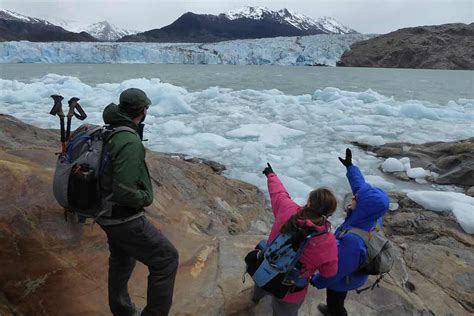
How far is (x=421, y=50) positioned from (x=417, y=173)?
70.8 m

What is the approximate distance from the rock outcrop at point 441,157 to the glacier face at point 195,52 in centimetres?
5470

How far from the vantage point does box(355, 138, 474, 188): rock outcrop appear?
7969mm

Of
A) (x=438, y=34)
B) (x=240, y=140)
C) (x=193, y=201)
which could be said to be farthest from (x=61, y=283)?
(x=438, y=34)

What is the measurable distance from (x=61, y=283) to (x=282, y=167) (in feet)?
19.2

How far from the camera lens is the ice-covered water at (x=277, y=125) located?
27.4ft

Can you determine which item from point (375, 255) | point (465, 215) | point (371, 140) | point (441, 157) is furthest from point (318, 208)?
point (371, 140)

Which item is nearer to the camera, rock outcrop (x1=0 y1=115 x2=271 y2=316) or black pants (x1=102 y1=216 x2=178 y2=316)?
black pants (x1=102 y1=216 x2=178 y2=316)

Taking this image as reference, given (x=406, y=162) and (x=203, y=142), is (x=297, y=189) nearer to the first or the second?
(x=406, y=162)

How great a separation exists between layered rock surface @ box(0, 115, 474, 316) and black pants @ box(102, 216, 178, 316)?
1.34 feet

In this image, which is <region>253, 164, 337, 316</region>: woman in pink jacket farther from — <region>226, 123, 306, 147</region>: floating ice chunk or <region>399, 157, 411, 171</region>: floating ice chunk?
<region>226, 123, 306, 147</region>: floating ice chunk

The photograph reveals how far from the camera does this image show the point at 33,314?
109 inches

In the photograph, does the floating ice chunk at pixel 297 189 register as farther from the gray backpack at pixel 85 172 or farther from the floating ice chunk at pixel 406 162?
the gray backpack at pixel 85 172

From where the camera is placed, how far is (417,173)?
8258mm

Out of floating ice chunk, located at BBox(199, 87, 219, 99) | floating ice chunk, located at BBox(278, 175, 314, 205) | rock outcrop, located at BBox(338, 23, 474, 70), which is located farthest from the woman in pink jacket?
rock outcrop, located at BBox(338, 23, 474, 70)
